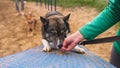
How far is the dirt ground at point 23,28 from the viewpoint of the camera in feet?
20.6

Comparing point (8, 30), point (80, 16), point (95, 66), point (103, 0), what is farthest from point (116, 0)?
point (103, 0)

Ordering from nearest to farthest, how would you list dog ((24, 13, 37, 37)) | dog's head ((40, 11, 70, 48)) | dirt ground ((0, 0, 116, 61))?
1. dog's head ((40, 11, 70, 48))
2. dirt ground ((0, 0, 116, 61))
3. dog ((24, 13, 37, 37))

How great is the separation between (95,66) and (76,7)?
8.29m

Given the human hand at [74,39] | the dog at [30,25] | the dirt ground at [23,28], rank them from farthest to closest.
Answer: the dog at [30,25]
the dirt ground at [23,28]
the human hand at [74,39]

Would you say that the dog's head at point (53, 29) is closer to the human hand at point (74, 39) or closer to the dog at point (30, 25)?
the human hand at point (74, 39)

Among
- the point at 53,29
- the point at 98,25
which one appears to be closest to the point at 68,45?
the point at 98,25

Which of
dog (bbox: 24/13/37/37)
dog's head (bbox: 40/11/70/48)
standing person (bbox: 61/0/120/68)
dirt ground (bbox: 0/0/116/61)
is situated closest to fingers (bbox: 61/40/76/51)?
standing person (bbox: 61/0/120/68)

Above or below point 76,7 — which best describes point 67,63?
above

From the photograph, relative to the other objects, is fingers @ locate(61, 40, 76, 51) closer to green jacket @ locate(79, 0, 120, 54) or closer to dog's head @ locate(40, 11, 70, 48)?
green jacket @ locate(79, 0, 120, 54)

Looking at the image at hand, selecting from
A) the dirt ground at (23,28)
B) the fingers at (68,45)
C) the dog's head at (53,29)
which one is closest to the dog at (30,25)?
the dirt ground at (23,28)

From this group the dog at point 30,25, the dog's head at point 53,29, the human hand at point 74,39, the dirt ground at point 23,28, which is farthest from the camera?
the dog at point 30,25

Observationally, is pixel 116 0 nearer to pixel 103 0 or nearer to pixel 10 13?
pixel 10 13

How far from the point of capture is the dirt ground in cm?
627

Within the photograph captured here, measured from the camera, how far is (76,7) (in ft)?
33.2
